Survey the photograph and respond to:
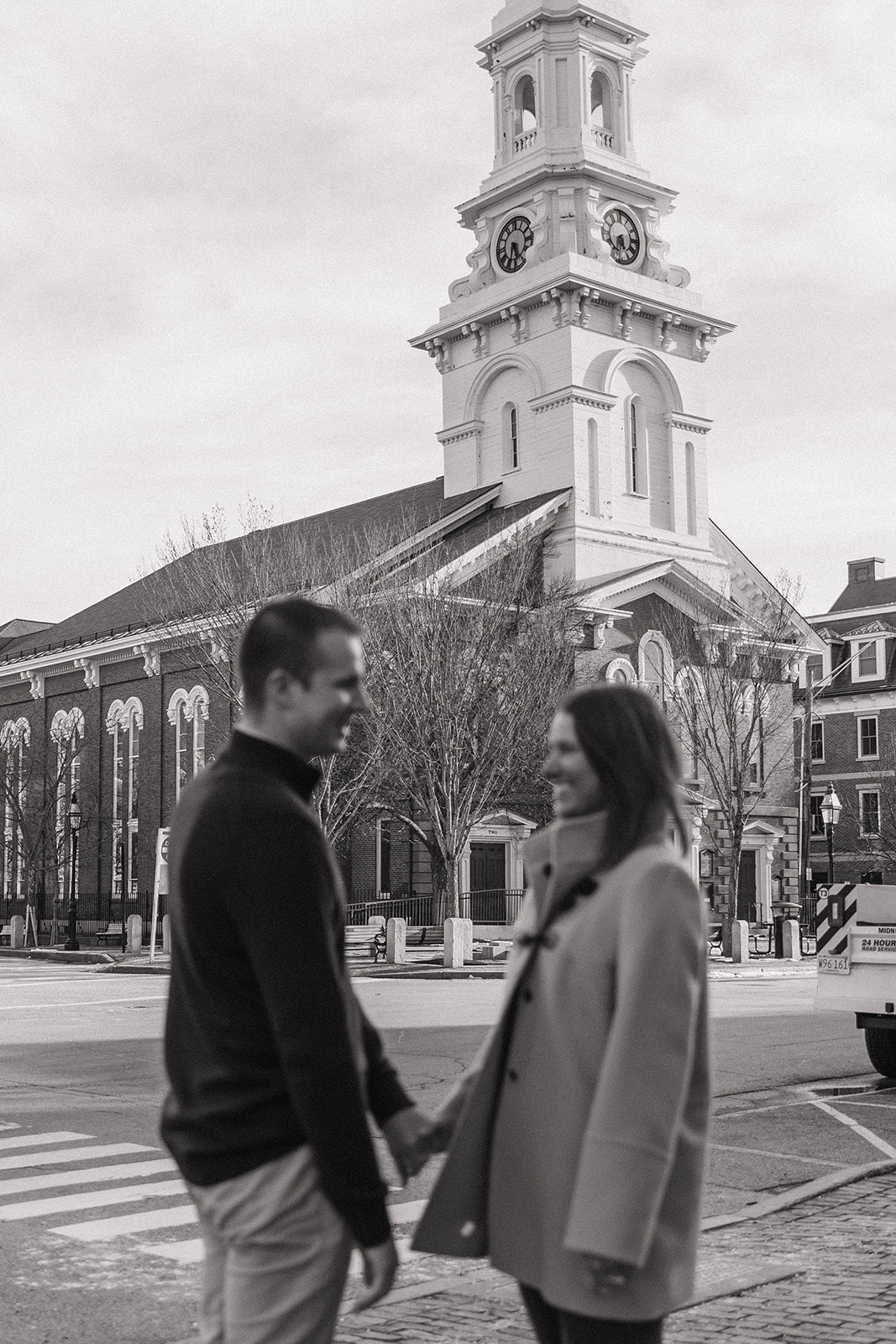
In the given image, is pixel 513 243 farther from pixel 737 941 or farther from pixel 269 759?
pixel 269 759

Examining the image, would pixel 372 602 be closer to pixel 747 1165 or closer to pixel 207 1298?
pixel 747 1165

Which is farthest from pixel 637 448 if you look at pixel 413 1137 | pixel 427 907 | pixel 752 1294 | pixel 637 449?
pixel 413 1137

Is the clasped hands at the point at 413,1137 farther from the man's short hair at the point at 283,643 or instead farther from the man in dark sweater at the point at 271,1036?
the man's short hair at the point at 283,643

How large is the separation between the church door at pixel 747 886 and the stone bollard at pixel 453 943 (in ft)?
65.6

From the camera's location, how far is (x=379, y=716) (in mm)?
35031

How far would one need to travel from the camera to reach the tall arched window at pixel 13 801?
52.3 meters

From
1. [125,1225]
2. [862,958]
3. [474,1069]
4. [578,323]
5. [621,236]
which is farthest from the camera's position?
[621,236]

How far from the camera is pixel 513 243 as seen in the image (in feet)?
171

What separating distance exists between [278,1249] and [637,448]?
161 ft

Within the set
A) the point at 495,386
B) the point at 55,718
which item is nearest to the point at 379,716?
the point at 495,386

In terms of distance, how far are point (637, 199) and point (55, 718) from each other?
88.3 feet

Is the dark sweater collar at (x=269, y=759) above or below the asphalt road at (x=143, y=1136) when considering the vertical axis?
above

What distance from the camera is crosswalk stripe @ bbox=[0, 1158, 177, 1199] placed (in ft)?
27.9

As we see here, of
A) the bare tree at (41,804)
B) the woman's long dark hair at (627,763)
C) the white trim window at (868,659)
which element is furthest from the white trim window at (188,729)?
the woman's long dark hair at (627,763)
